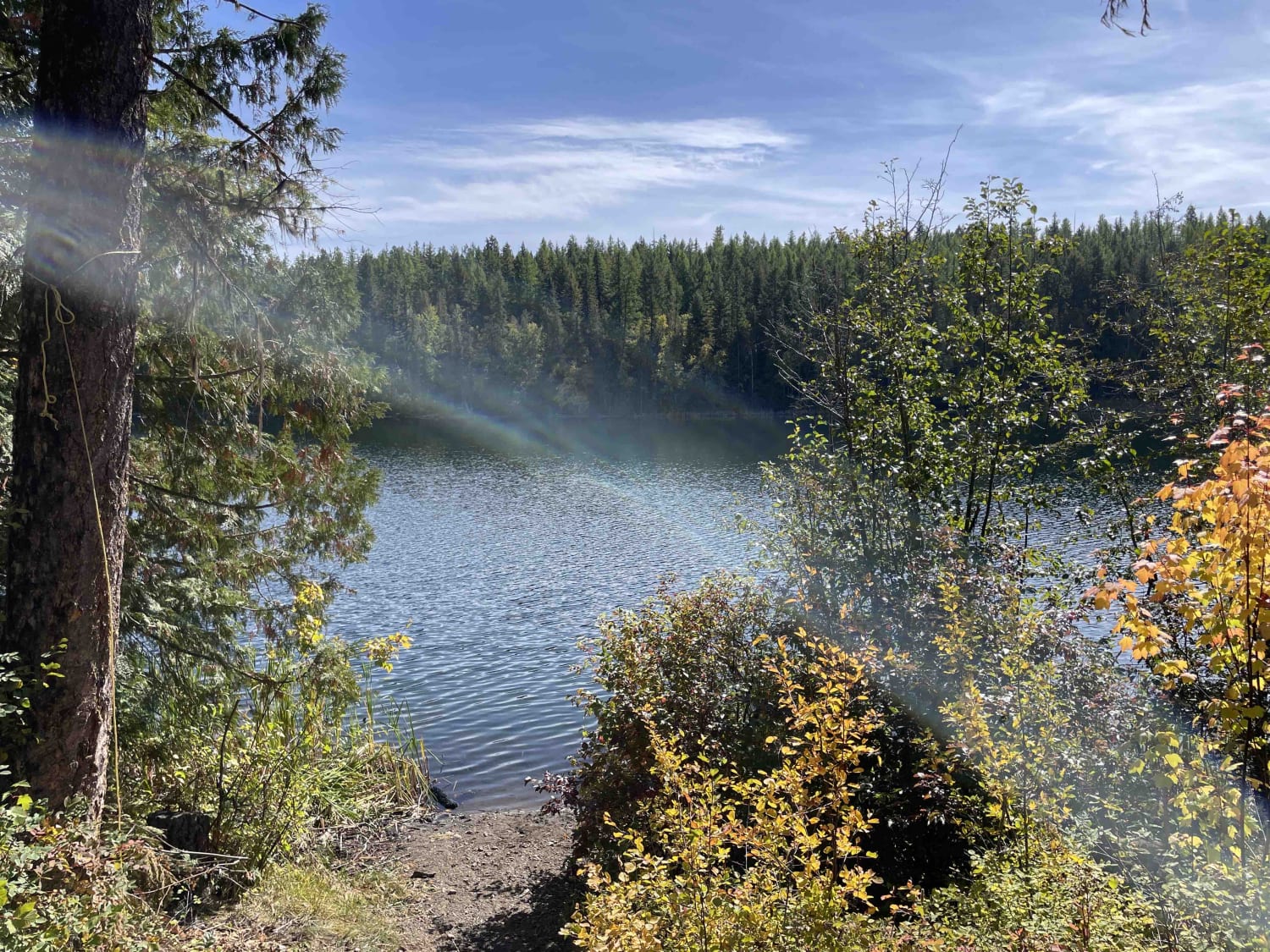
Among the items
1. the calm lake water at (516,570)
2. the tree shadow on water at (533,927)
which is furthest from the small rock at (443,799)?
the tree shadow on water at (533,927)

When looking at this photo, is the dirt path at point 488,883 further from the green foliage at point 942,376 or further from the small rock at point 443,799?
the green foliage at point 942,376

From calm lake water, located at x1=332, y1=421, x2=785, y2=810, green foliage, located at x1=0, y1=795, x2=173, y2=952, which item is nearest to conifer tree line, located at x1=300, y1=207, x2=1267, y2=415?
calm lake water, located at x1=332, y1=421, x2=785, y2=810

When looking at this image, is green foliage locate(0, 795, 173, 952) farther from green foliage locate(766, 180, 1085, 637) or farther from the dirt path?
green foliage locate(766, 180, 1085, 637)

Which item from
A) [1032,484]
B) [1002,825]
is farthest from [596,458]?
[1002,825]

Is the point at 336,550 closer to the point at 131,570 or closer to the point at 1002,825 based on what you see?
the point at 131,570

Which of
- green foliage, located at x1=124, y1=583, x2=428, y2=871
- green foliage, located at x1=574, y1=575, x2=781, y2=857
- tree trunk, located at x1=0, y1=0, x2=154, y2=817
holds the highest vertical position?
tree trunk, located at x1=0, y1=0, x2=154, y2=817

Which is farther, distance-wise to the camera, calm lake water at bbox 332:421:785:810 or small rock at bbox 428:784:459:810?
calm lake water at bbox 332:421:785:810

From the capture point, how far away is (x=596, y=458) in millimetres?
47000

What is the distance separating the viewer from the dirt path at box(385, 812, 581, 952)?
5828mm

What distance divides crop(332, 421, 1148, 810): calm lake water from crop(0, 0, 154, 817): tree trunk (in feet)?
17.8

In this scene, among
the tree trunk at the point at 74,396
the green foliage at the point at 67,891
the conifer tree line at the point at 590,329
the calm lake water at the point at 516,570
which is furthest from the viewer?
the conifer tree line at the point at 590,329

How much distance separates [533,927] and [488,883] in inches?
41.8

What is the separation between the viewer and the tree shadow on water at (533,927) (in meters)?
5.69

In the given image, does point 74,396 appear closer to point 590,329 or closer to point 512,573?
point 512,573
